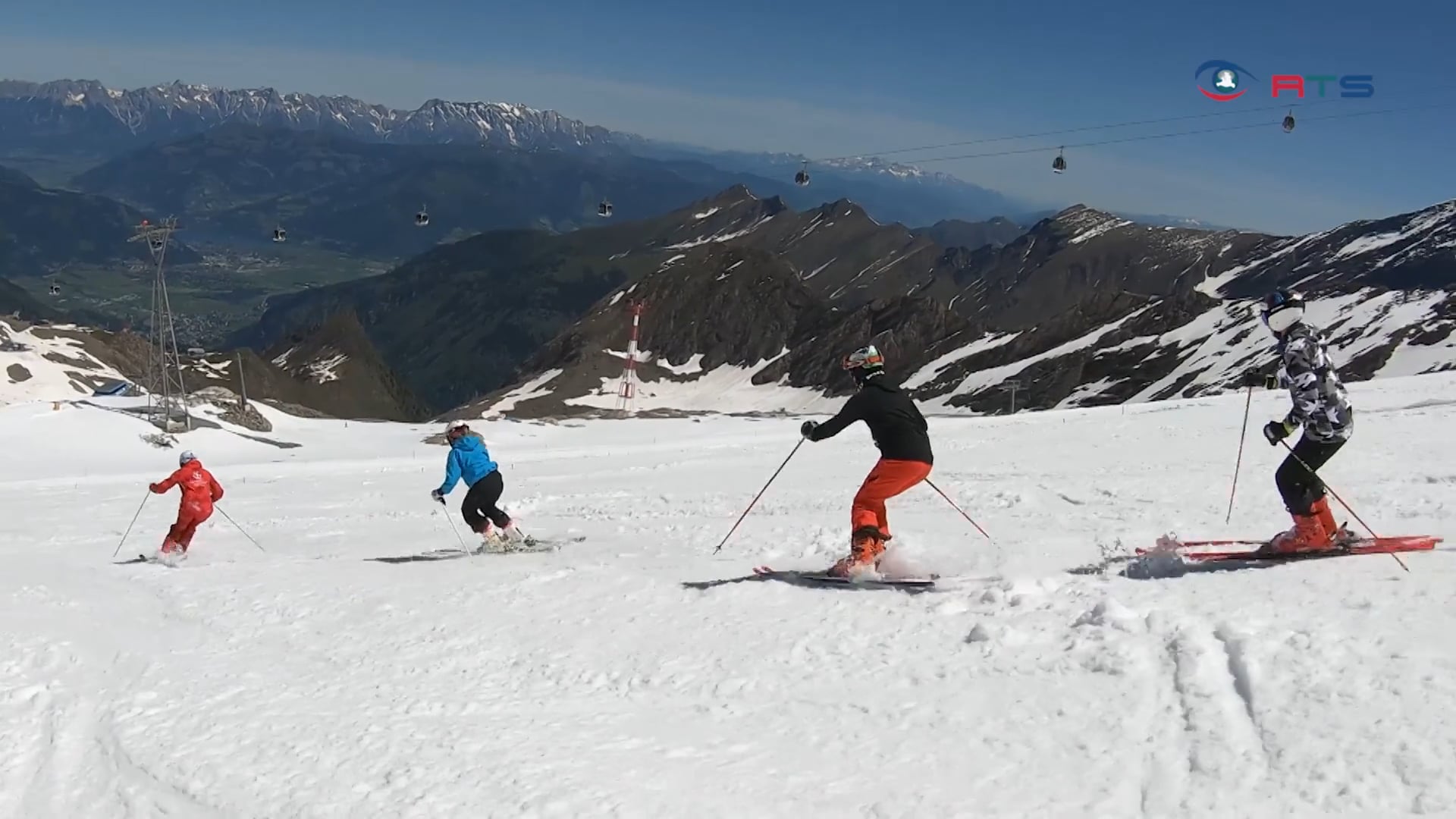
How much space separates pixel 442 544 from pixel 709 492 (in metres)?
7.14

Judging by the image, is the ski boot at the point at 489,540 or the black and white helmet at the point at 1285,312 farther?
the ski boot at the point at 489,540

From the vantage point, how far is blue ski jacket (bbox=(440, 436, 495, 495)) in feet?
49.1

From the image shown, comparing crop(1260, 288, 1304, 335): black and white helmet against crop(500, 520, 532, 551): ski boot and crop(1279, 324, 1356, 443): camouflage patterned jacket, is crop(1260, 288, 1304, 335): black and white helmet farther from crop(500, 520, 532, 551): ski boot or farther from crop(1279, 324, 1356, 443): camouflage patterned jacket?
crop(500, 520, 532, 551): ski boot

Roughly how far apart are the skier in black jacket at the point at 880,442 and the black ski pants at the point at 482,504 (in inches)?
250

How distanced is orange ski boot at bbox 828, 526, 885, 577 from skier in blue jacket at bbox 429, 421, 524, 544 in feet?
21.3

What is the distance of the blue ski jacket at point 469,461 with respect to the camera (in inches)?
589

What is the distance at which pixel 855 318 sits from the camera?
18488 cm

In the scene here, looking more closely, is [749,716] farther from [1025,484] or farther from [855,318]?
[855,318]

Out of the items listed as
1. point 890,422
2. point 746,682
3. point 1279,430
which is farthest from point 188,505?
point 1279,430

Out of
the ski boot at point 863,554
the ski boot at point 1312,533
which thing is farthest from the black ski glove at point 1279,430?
the ski boot at point 863,554

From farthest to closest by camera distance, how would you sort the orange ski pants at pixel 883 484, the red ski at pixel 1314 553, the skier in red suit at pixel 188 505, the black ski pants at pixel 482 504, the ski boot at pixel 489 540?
the skier in red suit at pixel 188 505 → the black ski pants at pixel 482 504 → the ski boot at pixel 489 540 → the orange ski pants at pixel 883 484 → the red ski at pixel 1314 553

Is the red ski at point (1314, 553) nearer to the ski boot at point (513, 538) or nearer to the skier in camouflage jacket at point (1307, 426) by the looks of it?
the skier in camouflage jacket at point (1307, 426)

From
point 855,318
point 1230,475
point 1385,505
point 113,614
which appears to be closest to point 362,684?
point 113,614

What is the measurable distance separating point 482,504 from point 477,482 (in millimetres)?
346
